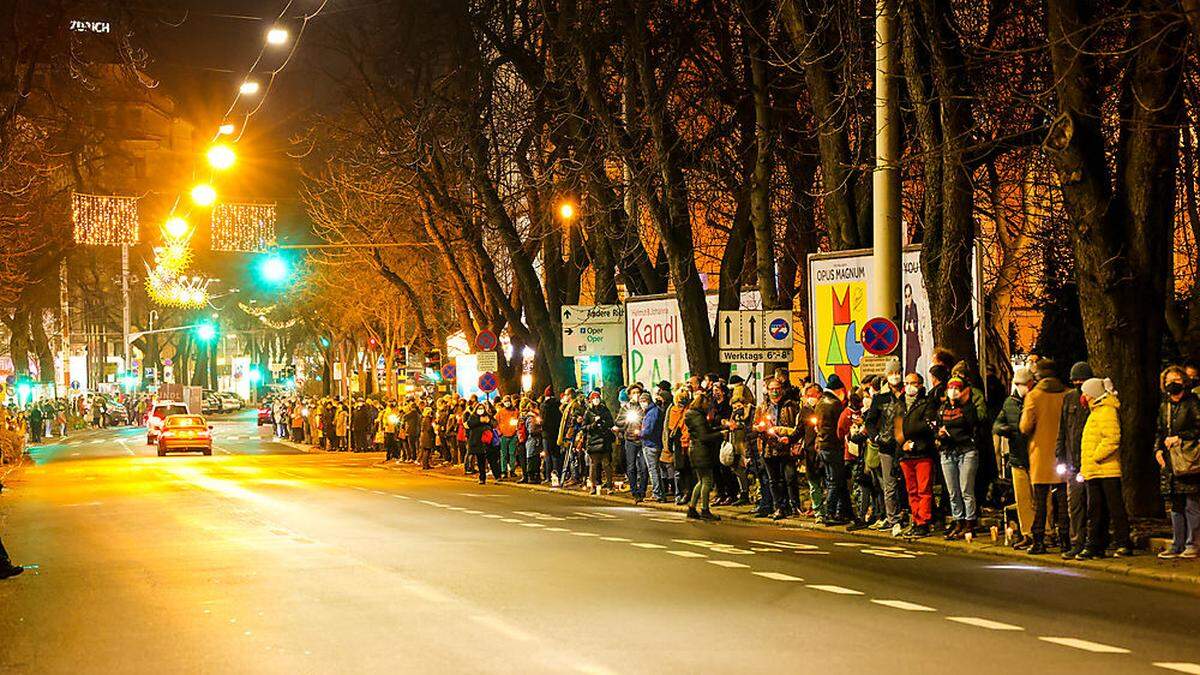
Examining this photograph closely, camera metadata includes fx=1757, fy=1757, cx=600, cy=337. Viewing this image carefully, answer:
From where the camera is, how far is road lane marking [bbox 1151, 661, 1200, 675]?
393 inches

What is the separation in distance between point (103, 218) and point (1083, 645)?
38.5 metres

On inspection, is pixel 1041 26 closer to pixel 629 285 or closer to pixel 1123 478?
pixel 1123 478

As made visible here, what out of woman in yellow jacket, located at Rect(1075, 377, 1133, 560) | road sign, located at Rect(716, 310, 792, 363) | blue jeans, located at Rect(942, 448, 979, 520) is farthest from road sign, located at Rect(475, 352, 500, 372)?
woman in yellow jacket, located at Rect(1075, 377, 1133, 560)

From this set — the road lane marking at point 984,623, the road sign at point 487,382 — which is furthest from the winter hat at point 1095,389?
the road sign at point 487,382

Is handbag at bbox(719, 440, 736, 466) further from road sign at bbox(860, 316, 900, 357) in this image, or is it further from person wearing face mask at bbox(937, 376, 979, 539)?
person wearing face mask at bbox(937, 376, 979, 539)

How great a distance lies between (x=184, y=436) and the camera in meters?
56.2

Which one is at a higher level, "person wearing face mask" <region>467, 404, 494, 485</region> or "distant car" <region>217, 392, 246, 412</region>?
"distant car" <region>217, 392, 246, 412</region>

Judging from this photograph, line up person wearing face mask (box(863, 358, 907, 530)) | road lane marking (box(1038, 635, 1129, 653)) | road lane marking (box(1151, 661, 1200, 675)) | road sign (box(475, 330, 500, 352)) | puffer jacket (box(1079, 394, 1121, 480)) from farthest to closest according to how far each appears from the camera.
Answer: road sign (box(475, 330, 500, 352)) < person wearing face mask (box(863, 358, 907, 530)) < puffer jacket (box(1079, 394, 1121, 480)) < road lane marking (box(1038, 635, 1129, 653)) < road lane marking (box(1151, 661, 1200, 675))

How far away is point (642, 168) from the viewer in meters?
29.7

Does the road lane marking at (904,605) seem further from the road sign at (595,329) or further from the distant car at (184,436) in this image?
the distant car at (184,436)

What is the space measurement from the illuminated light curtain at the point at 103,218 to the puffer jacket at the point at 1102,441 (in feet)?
105

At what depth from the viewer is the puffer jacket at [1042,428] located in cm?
1780

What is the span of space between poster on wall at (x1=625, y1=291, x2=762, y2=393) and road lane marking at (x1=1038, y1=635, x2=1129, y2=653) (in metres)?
19.1

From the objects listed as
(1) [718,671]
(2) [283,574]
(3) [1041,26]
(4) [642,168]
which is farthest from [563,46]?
(1) [718,671]
